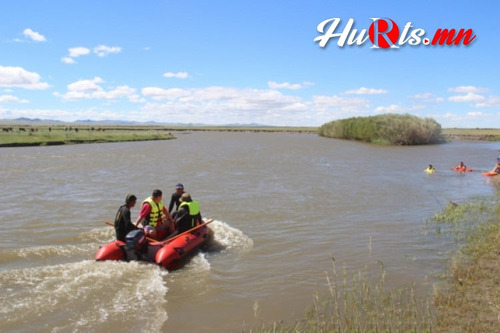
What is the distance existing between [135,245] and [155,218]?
1.27 meters

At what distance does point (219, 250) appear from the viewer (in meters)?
10.5

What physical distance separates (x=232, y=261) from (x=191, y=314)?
9.15 feet

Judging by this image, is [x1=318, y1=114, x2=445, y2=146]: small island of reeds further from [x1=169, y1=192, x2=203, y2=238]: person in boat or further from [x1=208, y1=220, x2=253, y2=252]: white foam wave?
[x1=169, y1=192, x2=203, y2=238]: person in boat

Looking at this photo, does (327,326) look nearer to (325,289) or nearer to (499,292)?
(325,289)

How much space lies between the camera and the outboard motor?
29.6 feet

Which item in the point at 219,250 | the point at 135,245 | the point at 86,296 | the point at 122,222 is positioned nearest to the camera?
the point at 86,296

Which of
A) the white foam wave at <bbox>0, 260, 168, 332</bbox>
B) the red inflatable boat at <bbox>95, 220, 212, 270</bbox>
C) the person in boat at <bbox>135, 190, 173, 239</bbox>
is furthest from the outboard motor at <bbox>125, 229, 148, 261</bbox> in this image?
the person in boat at <bbox>135, 190, 173, 239</bbox>

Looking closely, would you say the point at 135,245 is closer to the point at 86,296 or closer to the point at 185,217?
the point at 185,217

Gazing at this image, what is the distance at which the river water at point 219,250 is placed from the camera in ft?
22.4

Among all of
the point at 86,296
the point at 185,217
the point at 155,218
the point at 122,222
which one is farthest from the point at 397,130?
the point at 86,296

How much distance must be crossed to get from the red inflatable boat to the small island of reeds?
54802 mm

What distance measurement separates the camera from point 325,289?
767cm

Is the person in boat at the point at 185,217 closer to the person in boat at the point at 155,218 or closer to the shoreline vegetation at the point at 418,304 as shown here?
the person in boat at the point at 155,218

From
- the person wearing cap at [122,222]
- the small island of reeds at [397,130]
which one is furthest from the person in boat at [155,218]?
the small island of reeds at [397,130]
